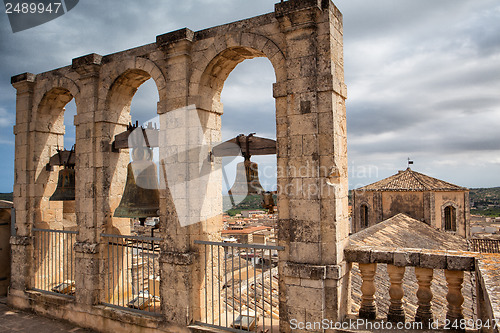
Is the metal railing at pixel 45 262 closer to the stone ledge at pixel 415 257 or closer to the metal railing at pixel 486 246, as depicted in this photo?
the stone ledge at pixel 415 257

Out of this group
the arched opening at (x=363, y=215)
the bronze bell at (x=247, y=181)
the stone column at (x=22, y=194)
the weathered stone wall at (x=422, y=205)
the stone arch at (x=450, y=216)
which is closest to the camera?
the bronze bell at (x=247, y=181)

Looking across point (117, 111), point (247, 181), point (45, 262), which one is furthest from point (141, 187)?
point (45, 262)

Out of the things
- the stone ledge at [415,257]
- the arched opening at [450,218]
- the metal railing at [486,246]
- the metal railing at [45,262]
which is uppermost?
the stone ledge at [415,257]

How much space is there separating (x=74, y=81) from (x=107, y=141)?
135cm

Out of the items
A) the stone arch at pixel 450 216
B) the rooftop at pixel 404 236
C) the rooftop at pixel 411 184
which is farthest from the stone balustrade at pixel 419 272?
the stone arch at pixel 450 216

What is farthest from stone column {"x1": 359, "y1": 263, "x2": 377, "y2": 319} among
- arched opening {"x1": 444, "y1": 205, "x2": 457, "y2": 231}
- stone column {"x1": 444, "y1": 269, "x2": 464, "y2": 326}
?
arched opening {"x1": 444, "y1": 205, "x2": 457, "y2": 231}

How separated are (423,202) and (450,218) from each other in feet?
7.93

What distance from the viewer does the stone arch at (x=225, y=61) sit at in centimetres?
431

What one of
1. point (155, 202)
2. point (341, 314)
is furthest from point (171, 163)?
point (341, 314)

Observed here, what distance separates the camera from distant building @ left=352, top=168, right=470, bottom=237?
69.5 feet

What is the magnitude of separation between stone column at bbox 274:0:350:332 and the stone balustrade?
0.78 feet

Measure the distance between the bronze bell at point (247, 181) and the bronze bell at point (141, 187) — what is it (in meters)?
1.37

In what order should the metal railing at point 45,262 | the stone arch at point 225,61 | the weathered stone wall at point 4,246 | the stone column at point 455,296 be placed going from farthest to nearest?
the weathered stone wall at point 4,246
the metal railing at point 45,262
the stone arch at point 225,61
the stone column at point 455,296

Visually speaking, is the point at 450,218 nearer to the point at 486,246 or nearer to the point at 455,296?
the point at 486,246
